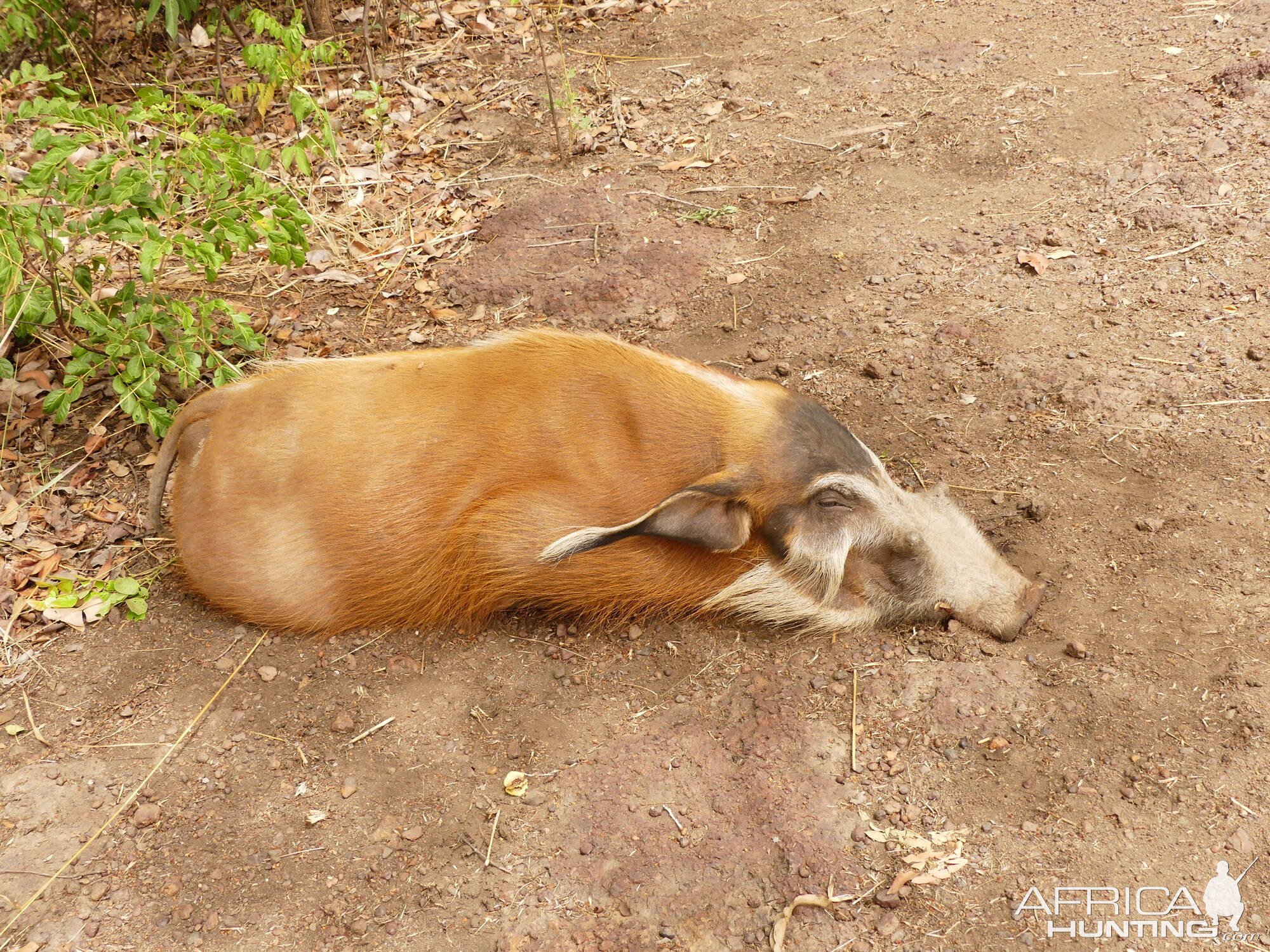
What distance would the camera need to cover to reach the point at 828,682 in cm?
345

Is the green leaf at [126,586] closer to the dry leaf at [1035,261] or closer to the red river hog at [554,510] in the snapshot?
the red river hog at [554,510]

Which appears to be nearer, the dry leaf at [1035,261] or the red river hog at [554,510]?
the red river hog at [554,510]

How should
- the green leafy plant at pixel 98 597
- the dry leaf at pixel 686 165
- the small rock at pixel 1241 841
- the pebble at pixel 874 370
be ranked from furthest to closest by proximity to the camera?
1. the dry leaf at pixel 686 165
2. the pebble at pixel 874 370
3. the green leafy plant at pixel 98 597
4. the small rock at pixel 1241 841

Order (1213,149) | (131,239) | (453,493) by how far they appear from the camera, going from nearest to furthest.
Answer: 1. (453,493)
2. (131,239)
3. (1213,149)

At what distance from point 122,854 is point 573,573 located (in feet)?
5.53

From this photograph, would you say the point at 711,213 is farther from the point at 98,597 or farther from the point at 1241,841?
the point at 1241,841

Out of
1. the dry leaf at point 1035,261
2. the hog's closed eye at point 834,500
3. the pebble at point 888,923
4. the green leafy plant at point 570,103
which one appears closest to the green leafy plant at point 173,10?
the green leafy plant at point 570,103

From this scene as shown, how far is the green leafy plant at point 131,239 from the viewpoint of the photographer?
3.67 metres

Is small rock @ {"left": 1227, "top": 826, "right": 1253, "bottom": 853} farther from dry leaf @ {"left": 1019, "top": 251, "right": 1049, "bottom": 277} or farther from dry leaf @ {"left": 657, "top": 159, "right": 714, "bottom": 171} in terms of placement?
dry leaf @ {"left": 657, "top": 159, "right": 714, "bottom": 171}

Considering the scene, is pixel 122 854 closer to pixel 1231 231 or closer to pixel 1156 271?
pixel 1156 271

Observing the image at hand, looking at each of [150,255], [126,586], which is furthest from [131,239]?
[126,586]

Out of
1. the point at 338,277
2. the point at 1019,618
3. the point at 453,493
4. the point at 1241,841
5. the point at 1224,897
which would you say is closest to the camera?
the point at 1224,897

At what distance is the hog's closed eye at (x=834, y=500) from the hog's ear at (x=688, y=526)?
10.9 inches

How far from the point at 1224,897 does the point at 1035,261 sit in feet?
10.5
